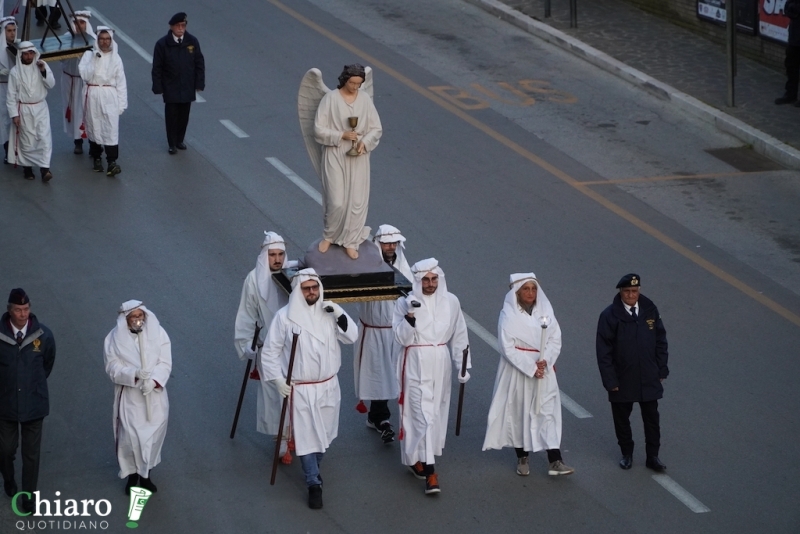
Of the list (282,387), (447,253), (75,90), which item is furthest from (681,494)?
(75,90)

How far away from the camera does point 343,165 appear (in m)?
10.3

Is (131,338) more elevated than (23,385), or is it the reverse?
(131,338)

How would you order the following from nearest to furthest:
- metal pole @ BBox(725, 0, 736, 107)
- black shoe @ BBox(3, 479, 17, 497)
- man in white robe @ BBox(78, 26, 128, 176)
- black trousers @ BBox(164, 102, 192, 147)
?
black shoe @ BBox(3, 479, 17, 497) → man in white robe @ BBox(78, 26, 128, 176) → black trousers @ BBox(164, 102, 192, 147) → metal pole @ BBox(725, 0, 736, 107)

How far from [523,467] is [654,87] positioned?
436 inches

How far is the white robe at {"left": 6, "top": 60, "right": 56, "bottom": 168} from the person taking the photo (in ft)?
53.4

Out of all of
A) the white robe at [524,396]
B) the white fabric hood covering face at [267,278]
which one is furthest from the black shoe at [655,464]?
the white fabric hood covering face at [267,278]

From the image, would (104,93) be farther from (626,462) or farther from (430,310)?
(626,462)

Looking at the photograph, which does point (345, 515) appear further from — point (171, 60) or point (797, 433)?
point (171, 60)

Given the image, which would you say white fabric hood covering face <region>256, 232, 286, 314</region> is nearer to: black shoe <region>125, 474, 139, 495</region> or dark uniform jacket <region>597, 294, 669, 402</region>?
black shoe <region>125, 474, 139, 495</region>

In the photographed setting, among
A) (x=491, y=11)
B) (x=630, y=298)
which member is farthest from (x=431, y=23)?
(x=630, y=298)

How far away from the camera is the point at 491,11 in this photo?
79.8ft

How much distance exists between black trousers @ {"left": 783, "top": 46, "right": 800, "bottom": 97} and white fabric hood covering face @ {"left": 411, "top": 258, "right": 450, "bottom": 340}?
10.8 meters

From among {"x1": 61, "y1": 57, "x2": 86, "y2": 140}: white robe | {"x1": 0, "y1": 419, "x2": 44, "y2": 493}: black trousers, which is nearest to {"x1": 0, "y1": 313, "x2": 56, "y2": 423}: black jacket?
{"x1": 0, "y1": 419, "x2": 44, "y2": 493}: black trousers

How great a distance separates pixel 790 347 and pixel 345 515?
5380 millimetres
